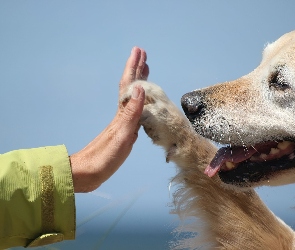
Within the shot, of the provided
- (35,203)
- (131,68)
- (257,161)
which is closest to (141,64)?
(131,68)

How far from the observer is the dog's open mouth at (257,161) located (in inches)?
A: 86.3

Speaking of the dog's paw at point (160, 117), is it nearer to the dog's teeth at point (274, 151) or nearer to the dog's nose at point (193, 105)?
the dog's nose at point (193, 105)

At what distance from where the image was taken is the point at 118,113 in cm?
216

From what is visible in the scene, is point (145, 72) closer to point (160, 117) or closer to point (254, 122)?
point (160, 117)

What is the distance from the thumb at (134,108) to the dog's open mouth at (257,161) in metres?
0.47

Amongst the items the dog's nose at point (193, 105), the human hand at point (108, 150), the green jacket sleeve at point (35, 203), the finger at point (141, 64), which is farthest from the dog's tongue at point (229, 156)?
the green jacket sleeve at point (35, 203)

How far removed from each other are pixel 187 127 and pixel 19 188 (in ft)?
3.74

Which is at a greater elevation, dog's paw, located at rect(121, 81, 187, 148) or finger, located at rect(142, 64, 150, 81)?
finger, located at rect(142, 64, 150, 81)

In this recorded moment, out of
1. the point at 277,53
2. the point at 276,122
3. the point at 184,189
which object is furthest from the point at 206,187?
the point at 277,53

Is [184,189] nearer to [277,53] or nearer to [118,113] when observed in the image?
[118,113]

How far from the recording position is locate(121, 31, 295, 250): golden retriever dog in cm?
214

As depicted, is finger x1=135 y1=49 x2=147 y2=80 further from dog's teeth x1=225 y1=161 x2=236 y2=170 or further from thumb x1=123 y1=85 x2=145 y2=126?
dog's teeth x1=225 y1=161 x2=236 y2=170

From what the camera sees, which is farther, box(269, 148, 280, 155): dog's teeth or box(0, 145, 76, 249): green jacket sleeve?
box(269, 148, 280, 155): dog's teeth

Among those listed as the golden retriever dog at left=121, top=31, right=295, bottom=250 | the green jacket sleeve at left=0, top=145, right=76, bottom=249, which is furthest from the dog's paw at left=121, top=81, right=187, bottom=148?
the green jacket sleeve at left=0, top=145, right=76, bottom=249
